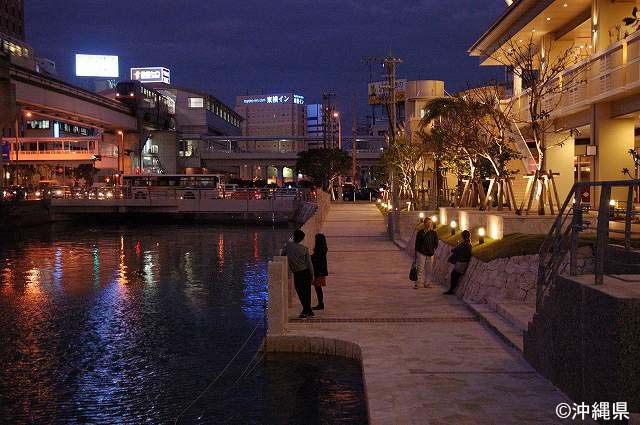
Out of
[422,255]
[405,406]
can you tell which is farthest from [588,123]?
[405,406]

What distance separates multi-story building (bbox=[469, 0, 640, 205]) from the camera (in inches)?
828

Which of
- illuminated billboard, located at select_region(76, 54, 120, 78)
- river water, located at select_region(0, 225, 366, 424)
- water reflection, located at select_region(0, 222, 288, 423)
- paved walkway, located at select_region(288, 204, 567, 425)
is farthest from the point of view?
illuminated billboard, located at select_region(76, 54, 120, 78)

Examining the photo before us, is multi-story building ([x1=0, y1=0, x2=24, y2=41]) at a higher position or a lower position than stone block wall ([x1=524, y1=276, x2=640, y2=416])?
higher

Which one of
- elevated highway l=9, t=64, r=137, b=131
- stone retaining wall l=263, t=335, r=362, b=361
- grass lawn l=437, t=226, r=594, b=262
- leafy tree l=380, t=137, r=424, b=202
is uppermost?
elevated highway l=9, t=64, r=137, b=131

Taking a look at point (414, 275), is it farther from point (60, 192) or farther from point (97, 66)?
point (97, 66)

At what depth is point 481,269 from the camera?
1560cm

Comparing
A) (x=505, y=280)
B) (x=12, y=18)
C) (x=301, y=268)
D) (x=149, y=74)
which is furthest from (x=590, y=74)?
(x=149, y=74)

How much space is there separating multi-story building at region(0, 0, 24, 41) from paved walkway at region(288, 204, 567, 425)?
11721cm

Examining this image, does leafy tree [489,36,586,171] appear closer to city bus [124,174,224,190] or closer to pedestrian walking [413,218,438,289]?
pedestrian walking [413,218,438,289]

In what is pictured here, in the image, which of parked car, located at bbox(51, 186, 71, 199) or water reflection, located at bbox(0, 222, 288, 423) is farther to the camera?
parked car, located at bbox(51, 186, 71, 199)

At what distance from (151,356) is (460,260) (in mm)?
7196

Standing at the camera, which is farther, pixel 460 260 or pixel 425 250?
pixel 425 250

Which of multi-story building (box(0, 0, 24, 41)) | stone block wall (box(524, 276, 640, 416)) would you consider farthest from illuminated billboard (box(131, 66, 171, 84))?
stone block wall (box(524, 276, 640, 416))

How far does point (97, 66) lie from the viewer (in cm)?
14012
